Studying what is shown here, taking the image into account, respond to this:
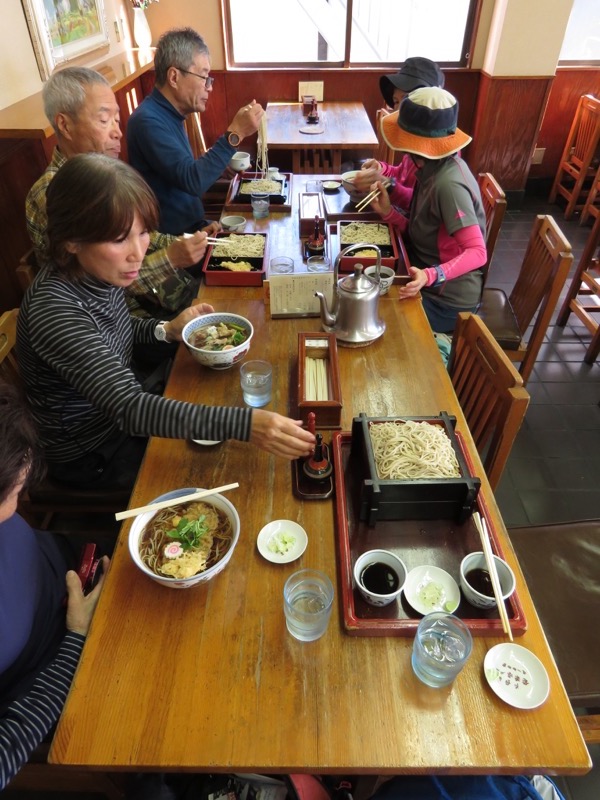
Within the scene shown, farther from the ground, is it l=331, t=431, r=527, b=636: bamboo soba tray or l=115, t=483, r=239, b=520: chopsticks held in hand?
l=115, t=483, r=239, b=520: chopsticks held in hand

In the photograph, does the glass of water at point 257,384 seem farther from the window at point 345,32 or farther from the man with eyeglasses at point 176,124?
the window at point 345,32

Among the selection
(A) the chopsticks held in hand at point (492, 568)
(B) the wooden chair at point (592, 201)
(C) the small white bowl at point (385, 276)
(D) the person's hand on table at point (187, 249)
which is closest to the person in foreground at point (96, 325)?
(A) the chopsticks held in hand at point (492, 568)

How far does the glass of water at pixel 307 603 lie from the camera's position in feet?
3.44

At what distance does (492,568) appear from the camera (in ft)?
3.60

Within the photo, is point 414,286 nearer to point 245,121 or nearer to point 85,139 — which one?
point 245,121

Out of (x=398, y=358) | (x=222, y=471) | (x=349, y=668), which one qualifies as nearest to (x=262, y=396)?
(x=222, y=471)

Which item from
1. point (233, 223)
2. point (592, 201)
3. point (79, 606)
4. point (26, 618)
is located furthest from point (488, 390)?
point (592, 201)

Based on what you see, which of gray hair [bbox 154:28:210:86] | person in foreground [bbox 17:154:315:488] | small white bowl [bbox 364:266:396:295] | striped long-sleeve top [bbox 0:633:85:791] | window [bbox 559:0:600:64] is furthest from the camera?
window [bbox 559:0:600:64]

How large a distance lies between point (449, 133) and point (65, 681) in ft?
7.90

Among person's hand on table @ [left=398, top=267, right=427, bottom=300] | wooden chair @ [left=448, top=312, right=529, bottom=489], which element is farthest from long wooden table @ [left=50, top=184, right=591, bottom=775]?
person's hand on table @ [left=398, top=267, right=427, bottom=300]

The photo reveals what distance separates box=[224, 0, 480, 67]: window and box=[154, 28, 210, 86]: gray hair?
10.2ft

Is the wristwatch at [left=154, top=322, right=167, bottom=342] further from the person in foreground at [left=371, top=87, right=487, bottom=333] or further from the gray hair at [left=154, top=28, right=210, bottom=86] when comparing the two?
the gray hair at [left=154, top=28, right=210, bottom=86]

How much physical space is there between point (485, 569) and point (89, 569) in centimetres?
103

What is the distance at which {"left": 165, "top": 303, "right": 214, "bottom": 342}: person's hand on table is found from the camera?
1896 mm
